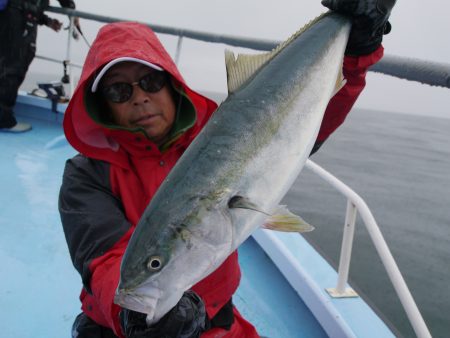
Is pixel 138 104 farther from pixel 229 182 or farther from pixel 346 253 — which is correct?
pixel 346 253

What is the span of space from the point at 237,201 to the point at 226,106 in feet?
1.15

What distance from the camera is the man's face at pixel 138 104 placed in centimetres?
182

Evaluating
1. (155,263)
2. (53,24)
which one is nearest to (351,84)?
(155,263)

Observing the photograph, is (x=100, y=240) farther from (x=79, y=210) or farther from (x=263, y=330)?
(x=263, y=330)

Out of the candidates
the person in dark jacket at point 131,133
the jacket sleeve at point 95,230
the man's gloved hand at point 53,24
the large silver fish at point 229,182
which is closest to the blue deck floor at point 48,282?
the person in dark jacket at point 131,133

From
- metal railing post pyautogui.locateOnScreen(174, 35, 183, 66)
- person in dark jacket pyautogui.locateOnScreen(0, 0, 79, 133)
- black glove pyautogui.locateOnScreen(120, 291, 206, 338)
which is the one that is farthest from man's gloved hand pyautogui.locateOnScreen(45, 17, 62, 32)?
black glove pyautogui.locateOnScreen(120, 291, 206, 338)

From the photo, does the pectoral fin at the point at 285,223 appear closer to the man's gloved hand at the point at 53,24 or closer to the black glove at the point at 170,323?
the black glove at the point at 170,323

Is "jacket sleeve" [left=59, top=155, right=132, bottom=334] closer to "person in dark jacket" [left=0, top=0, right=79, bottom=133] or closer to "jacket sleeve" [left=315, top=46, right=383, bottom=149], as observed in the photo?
"jacket sleeve" [left=315, top=46, right=383, bottom=149]

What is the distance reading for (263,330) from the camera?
2771mm

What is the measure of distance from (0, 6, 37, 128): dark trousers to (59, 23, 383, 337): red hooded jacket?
5161mm

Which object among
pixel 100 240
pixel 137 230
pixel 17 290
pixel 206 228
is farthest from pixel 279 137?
pixel 17 290

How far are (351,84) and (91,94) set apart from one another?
1.28 metres

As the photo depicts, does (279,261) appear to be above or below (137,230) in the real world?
below

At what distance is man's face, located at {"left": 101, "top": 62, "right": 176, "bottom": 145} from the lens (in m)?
1.82
